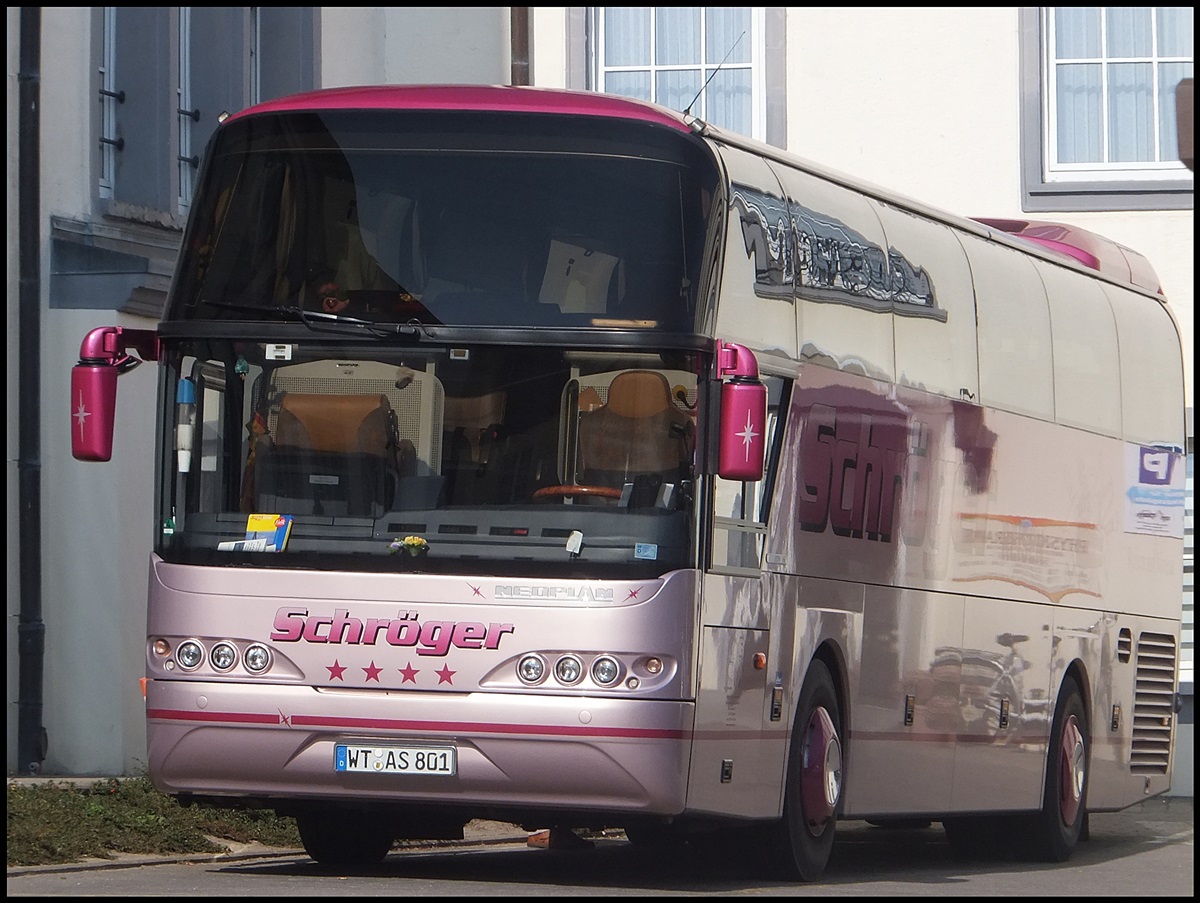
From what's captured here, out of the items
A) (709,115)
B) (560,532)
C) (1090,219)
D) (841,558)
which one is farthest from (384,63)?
(560,532)

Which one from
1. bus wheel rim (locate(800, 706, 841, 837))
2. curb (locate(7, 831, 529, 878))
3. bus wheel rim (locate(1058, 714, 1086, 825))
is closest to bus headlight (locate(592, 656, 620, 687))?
bus wheel rim (locate(800, 706, 841, 837))

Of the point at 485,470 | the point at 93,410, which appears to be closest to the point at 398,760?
the point at 485,470

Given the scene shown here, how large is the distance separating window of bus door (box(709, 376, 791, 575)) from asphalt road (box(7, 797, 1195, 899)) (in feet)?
4.86

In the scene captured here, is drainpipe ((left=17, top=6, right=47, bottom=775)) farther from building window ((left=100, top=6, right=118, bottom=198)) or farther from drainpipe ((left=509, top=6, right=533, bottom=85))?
drainpipe ((left=509, top=6, right=533, bottom=85))

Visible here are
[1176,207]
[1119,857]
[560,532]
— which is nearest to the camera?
[560,532]

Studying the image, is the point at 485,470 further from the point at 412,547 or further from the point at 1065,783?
the point at 1065,783

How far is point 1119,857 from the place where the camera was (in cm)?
1675

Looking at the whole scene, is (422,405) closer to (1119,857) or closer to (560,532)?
(560,532)

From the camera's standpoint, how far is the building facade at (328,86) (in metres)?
17.2

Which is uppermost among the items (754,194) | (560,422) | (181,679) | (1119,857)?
(754,194)

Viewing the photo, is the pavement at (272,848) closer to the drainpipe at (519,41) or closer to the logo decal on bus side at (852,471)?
the logo decal on bus side at (852,471)

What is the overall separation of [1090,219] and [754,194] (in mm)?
12324

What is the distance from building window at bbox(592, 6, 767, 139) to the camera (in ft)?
80.9

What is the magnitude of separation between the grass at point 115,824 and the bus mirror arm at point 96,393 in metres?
2.12
